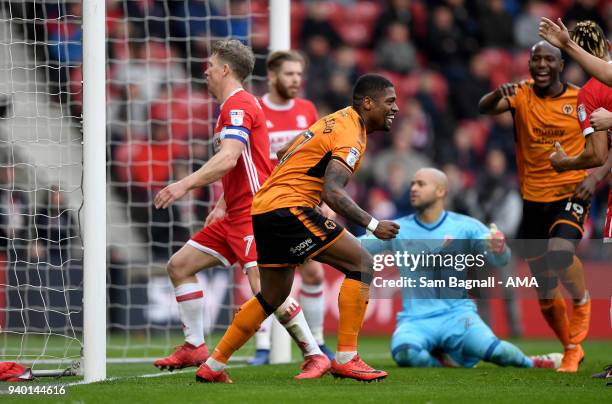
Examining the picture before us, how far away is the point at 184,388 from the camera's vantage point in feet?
21.2

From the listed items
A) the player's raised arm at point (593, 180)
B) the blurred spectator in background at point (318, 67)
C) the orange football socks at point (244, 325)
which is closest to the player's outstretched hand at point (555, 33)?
the player's raised arm at point (593, 180)

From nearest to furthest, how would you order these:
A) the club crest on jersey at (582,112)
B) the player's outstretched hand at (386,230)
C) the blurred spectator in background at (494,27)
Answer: the player's outstretched hand at (386,230) < the club crest on jersey at (582,112) < the blurred spectator in background at (494,27)

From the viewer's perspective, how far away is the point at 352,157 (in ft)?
21.0

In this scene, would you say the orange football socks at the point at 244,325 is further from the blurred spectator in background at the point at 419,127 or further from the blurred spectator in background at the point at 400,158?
the blurred spectator in background at the point at 419,127

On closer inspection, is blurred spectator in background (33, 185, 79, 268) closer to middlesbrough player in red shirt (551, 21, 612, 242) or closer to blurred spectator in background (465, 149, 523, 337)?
middlesbrough player in red shirt (551, 21, 612, 242)

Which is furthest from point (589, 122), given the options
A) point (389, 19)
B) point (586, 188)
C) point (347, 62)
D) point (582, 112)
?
point (389, 19)

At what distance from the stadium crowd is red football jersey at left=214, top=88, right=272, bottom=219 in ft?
15.1

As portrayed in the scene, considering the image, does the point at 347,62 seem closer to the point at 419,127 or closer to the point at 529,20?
the point at 419,127

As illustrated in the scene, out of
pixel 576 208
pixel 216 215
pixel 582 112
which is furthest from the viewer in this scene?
pixel 576 208

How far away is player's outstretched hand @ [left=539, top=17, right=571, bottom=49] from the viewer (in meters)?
6.61

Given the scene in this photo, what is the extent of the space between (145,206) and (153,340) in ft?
5.30

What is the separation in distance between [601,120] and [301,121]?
3525mm

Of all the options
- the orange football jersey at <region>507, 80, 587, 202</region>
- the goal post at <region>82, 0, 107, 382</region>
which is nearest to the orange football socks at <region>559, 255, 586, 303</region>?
the orange football jersey at <region>507, 80, 587, 202</region>

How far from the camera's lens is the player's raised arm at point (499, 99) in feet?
28.7
